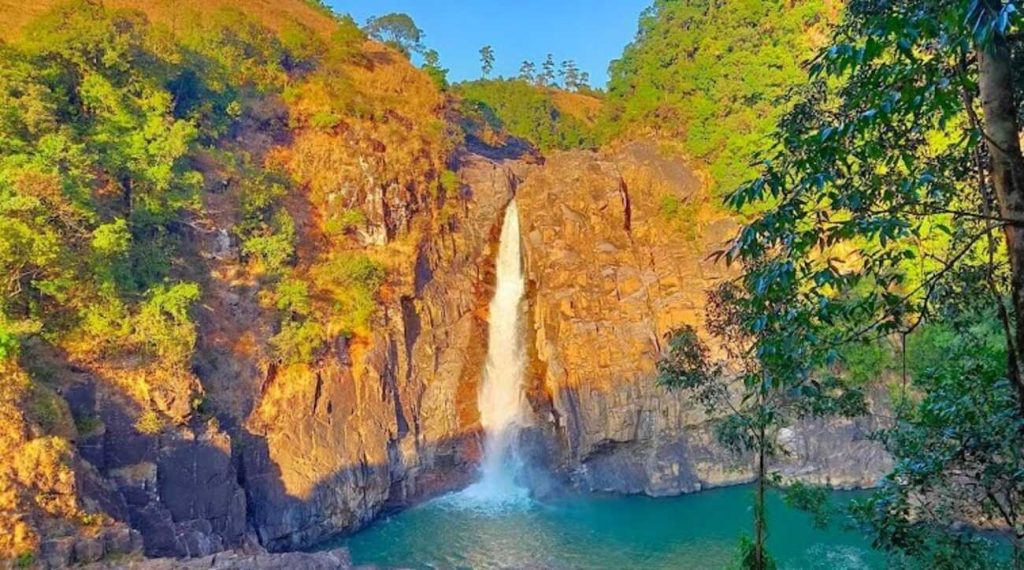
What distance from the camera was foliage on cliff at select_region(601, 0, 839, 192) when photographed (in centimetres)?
2578

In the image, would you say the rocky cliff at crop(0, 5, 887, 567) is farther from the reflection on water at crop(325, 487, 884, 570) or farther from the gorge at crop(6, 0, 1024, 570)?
the reflection on water at crop(325, 487, 884, 570)

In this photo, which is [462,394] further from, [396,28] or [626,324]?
[396,28]

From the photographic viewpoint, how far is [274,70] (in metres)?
26.5

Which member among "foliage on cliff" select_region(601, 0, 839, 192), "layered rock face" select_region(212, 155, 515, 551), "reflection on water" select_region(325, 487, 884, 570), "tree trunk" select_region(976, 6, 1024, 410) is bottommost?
"reflection on water" select_region(325, 487, 884, 570)

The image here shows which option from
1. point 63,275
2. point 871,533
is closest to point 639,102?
point 63,275

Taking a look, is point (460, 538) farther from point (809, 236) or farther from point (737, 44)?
point (737, 44)

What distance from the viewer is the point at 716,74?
27719 mm

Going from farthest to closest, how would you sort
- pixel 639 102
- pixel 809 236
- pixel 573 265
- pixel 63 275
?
pixel 639 102 → pixel 573 265 → pixel 63 275 → pixel 809 236

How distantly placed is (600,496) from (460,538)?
6169 millimetres

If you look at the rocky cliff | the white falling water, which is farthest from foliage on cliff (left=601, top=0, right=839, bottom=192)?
the white falling water

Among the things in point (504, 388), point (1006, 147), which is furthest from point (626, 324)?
point (1006, 147)

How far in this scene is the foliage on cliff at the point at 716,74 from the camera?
2578cm

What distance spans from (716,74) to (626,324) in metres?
12.8

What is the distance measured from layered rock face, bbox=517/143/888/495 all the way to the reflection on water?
1214mm
